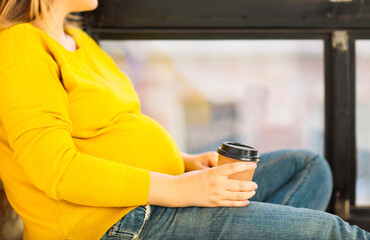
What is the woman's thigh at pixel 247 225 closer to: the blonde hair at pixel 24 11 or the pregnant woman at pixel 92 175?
the pregnant woman at pixel 92 175

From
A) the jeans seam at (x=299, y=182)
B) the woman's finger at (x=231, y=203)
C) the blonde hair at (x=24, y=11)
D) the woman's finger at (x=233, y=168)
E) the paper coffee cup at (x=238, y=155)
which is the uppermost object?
the blonde hair at (x=24, y=11)

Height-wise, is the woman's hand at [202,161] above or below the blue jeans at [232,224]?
above

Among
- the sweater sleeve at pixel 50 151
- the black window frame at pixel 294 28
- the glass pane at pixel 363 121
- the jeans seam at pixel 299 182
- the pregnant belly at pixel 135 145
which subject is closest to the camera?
the sweater sleeve at pixel 50 151

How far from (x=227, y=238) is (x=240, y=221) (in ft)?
0.16

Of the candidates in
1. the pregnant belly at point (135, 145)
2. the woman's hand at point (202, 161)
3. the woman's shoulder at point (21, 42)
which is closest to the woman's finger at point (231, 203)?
the pregnant belly at point (135, 145)

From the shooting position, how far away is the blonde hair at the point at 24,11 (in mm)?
980

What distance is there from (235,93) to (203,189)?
91 centimetres

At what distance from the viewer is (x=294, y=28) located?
1.57 metres

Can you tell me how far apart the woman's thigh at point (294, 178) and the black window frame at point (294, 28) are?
0.43 m

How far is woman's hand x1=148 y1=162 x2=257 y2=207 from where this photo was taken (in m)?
0.84

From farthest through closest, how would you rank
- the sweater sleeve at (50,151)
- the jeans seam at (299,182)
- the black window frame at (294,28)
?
1. the black window frame at (294,28)
2. the jeans seam at (299,182)
3. the sweater sleeve at (50,151)

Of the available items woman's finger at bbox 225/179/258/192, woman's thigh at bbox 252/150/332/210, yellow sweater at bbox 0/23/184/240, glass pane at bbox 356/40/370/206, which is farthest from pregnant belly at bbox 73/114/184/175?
glass pane at bbox 356/40/370/206

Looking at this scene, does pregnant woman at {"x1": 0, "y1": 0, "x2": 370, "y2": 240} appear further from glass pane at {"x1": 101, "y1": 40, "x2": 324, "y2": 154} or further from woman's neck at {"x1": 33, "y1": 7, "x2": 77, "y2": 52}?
glass pane at {"x1": 101, "y1": 40, "x2": 324, "y2": 154}

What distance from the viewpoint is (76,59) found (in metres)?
1.00
